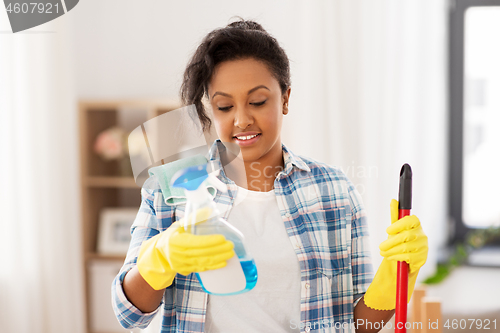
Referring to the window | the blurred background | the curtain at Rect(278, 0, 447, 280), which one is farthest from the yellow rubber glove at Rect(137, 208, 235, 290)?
the window

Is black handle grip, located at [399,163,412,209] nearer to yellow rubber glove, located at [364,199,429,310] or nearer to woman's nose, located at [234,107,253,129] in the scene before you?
yellow rubber glove, located at [364,199,429,310]

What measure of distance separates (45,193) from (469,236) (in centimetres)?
190

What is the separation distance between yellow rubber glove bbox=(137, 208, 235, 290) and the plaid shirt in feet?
0.32

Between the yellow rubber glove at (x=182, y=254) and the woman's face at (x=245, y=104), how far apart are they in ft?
0.73

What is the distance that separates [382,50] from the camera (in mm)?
1748

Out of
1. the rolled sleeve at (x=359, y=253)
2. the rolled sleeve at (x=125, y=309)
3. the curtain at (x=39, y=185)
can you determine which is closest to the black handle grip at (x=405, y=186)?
the rolled sleeve at (x=359, y=253)

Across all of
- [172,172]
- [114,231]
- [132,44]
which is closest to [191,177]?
[172,172]

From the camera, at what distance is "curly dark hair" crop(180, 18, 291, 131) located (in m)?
0.85

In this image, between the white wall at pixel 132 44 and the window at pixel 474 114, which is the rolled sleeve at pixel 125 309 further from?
the window at pixel 474 114

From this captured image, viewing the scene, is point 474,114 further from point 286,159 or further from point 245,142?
point 245,142

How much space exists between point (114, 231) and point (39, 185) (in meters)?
0.48

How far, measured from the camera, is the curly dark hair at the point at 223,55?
847 millimetres

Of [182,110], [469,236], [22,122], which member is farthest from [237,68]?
[469,236]

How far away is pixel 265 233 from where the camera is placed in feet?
2.83
